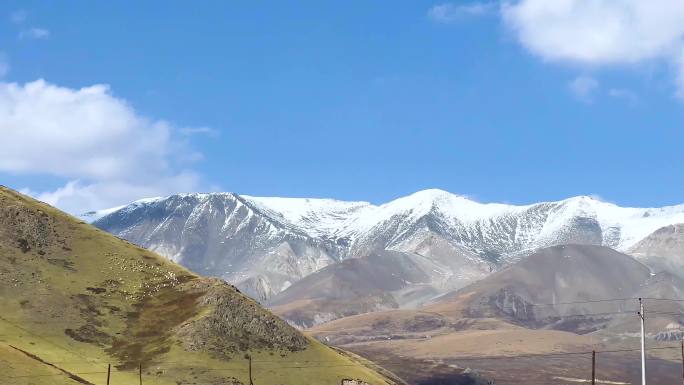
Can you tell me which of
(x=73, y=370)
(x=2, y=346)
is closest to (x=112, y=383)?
(x=73, y=370)

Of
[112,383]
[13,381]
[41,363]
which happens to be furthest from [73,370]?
[13,381]

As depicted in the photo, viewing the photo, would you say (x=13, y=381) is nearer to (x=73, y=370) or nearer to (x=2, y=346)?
(x=2, y=346)

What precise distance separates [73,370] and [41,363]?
24.5m

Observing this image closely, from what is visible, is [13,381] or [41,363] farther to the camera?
[41,363]

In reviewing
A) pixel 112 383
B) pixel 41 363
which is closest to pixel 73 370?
pixel 112 383

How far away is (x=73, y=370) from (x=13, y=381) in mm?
44666

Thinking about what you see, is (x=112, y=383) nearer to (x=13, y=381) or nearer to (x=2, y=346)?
(x=2, y=346)

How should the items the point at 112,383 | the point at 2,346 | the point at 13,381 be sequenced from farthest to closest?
the point at 112,383 < the point at 2,346 < the point at 13,381

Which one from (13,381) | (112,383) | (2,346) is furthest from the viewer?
(112,383)

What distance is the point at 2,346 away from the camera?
17400cm

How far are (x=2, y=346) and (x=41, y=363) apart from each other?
27.5 ft

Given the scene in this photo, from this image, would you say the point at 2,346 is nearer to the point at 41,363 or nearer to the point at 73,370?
the point at 41,363

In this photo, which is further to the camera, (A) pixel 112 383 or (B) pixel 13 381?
(A) pixel 112 383

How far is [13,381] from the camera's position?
155m
